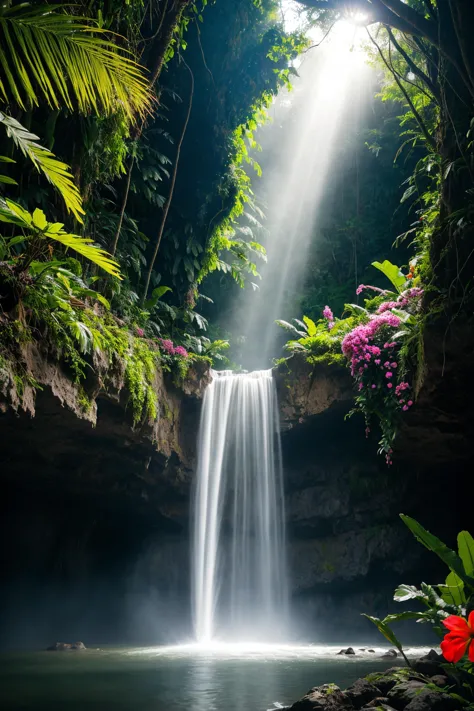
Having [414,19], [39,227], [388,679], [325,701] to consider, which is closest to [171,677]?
[388,679]

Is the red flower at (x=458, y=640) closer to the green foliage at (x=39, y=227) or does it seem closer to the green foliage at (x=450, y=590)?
the green foliage at (x=450, y=590)

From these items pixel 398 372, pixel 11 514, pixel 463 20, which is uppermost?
pixel 463 20

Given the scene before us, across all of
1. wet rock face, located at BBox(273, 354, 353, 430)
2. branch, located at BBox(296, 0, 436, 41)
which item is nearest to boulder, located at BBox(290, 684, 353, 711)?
branch, located at BBox(296, 0, 436, 41)

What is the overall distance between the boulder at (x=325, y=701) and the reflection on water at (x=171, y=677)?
69 cm

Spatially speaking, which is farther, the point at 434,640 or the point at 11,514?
the point at 11,514

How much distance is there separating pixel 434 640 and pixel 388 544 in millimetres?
1561

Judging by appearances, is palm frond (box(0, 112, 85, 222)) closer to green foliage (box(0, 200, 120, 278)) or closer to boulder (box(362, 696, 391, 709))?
green foliage (box(0, 200, 120, 278))

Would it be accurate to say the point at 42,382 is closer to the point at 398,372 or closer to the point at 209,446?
the point at 398,372

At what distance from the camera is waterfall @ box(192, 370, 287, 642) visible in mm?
10406

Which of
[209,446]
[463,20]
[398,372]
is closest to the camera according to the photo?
[463,20]

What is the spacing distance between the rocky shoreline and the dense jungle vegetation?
352 cm

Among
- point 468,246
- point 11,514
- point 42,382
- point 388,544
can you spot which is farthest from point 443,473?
point 11,514

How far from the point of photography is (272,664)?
7.01 metres

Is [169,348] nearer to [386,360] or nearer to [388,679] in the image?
[386,360]
